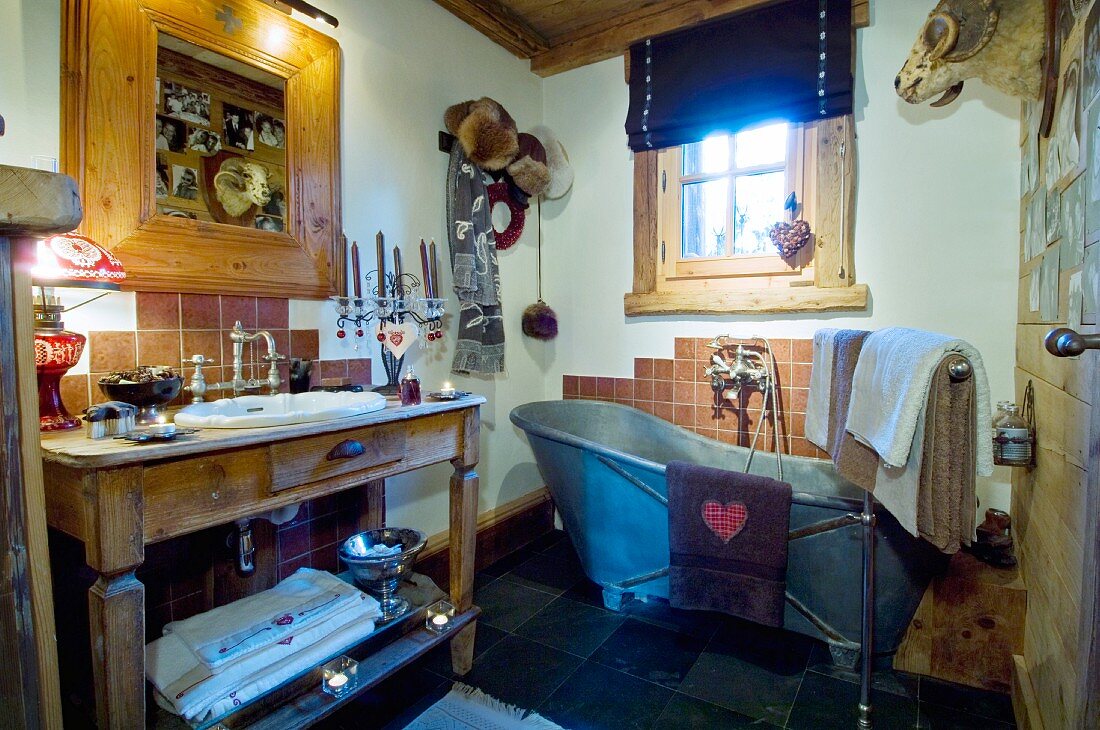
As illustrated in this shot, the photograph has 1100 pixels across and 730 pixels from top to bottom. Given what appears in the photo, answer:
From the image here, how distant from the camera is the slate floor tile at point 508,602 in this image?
2.16m

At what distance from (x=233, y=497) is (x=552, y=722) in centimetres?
109

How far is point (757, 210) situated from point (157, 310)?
2323 mm

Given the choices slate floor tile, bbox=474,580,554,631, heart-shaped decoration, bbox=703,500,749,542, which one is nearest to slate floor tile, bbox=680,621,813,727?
heart-shaped decoration, bbox=703,500,749,542

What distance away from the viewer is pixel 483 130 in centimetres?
239

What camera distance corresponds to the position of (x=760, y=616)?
5.62 feet

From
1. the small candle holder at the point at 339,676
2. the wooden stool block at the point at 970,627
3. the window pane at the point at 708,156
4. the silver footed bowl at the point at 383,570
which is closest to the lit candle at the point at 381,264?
the silver footed bowl at the point at 383,570

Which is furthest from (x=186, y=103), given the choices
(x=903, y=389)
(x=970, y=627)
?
(x=970, y=627)

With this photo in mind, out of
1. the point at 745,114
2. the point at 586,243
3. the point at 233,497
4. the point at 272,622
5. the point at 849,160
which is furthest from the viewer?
the point at 586,243

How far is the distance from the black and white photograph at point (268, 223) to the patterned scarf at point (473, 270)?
0.78 metres

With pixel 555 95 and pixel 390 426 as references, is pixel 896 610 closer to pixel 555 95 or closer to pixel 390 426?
pixel 390 426

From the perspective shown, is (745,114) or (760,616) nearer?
(760,616)

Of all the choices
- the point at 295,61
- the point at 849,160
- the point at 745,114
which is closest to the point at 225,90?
the point at 295,61

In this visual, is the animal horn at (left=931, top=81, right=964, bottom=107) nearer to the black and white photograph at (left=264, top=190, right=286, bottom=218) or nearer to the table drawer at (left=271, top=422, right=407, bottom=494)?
the table drawer at (left=271, top=422, right=407, bottom=494)

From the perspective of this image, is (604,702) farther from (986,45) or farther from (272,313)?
(986,45)
